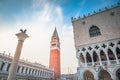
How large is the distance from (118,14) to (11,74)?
20283 millimetres

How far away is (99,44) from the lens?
1934cm

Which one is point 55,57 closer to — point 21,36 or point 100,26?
point 100,26

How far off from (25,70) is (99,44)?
2144cm

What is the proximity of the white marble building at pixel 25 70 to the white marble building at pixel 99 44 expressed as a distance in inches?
638

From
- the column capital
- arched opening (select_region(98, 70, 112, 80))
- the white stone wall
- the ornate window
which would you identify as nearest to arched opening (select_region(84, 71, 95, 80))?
arched opening (select_region(98, 70, 112, 80))

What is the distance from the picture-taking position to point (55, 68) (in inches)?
1842

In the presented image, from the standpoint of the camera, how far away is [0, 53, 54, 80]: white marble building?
75.3 feet

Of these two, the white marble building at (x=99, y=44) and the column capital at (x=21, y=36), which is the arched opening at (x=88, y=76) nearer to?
the white marble building at (x=99, y=44)

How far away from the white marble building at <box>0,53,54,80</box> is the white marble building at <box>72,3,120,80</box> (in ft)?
53.2

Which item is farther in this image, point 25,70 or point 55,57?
point 55,57

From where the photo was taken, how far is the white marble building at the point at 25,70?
23.0m

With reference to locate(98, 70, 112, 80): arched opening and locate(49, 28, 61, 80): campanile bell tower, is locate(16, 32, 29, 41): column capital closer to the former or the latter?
locate(98, 70, 112, 80): arched opening

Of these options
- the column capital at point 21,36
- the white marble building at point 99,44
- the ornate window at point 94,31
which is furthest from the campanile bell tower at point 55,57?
the column capital at point 21,36

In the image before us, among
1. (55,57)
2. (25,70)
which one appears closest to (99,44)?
(25,70)
